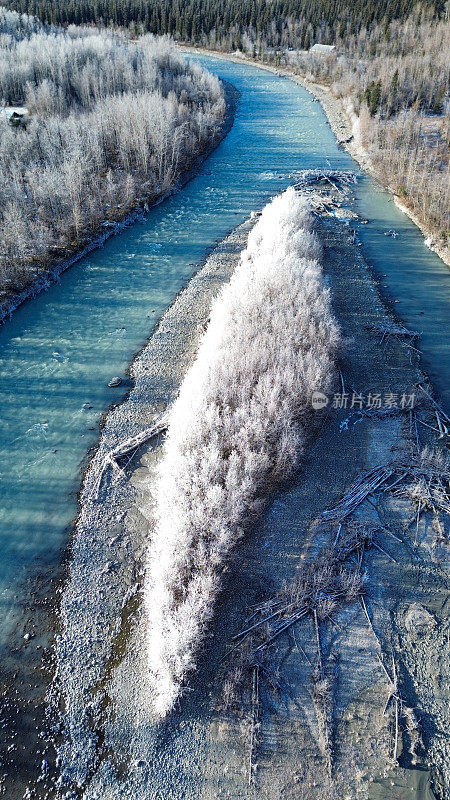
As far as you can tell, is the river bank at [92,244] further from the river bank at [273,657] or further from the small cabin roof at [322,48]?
the small cabin roof at [322,48]

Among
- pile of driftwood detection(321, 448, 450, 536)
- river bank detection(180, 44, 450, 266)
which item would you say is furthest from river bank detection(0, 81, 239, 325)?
pile of driftwood detection(321, 448, 450, 536)

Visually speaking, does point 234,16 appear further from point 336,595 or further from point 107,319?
point 336,595

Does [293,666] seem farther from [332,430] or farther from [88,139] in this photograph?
[88,139]

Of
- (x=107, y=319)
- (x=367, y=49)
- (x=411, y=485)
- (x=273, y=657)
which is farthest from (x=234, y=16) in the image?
(x=273, y=657)

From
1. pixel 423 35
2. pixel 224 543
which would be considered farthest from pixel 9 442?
pixel 423 35

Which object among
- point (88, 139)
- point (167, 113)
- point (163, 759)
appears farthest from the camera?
point (167, 113)

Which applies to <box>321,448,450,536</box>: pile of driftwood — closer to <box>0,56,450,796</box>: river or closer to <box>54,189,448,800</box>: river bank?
<box>54,189,448,800</box>: river bank
